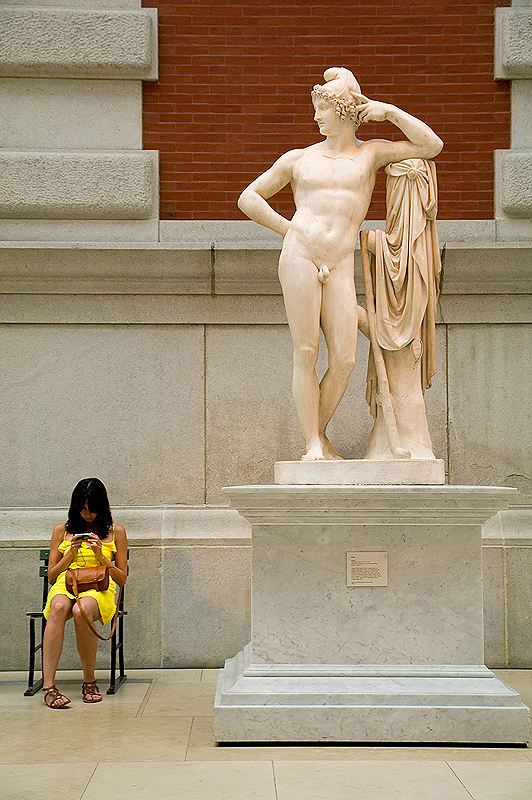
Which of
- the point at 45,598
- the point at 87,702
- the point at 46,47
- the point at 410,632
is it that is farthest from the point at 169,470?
the point at 46,47

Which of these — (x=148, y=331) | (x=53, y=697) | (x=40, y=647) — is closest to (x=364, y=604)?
(x=53, y=697)

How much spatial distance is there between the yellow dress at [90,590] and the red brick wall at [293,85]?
2.90 m

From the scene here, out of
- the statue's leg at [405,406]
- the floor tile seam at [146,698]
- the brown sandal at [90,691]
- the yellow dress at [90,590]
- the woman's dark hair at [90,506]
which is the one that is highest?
the statue's leg at [405,406]

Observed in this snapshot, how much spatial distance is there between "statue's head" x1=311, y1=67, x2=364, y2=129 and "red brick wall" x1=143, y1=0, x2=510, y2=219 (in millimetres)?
1886

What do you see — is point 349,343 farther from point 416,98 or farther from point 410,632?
point 416,98

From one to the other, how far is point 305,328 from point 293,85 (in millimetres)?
2971

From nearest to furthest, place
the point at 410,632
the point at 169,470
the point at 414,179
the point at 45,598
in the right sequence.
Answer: the point at 410,632, the point at 414,179, the point at 45,598, the point at 169,470

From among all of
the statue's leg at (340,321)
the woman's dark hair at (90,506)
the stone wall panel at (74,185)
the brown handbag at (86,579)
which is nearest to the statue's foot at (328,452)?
the statue's leg at (340,321)

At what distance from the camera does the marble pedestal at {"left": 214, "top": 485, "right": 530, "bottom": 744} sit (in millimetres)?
5078

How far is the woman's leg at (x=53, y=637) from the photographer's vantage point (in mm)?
5930

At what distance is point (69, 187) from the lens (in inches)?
302

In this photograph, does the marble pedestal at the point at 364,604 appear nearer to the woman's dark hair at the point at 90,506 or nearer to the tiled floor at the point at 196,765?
the tiled floor at the point at 196,765

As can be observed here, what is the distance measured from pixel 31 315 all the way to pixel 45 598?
2272 mm

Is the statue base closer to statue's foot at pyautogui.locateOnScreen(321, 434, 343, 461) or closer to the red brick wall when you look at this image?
statue's foot at pyautogui.locateOnScreen(321, 434, 343, 461)
